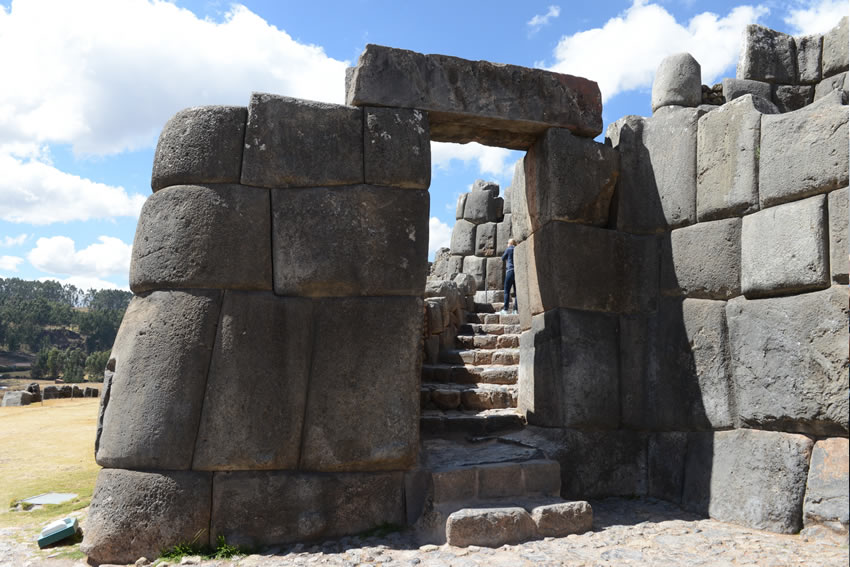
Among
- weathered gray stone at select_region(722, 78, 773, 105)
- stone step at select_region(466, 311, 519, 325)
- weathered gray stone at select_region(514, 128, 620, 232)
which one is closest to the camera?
weathered gray stone at select_region(514, 128, 620, 232)

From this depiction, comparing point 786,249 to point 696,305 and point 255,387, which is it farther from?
point 255,387

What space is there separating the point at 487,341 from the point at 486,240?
6281mm

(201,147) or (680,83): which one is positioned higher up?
(680,83)

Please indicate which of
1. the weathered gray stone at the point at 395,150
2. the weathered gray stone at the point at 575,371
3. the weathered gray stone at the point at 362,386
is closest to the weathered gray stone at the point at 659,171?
the weathered gray stone at the point at 575,371

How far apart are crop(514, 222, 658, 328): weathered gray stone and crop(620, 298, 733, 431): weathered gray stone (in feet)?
0.68

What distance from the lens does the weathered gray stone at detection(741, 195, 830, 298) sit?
4086mm

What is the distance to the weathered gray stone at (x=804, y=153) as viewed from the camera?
4029 millimetres

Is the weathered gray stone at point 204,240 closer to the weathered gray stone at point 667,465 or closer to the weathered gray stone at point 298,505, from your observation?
the weathered gray stone at point 298,505

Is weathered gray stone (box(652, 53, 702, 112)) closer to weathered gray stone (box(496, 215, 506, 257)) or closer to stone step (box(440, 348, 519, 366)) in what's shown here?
stone step (box(440, 348, 519, 366))

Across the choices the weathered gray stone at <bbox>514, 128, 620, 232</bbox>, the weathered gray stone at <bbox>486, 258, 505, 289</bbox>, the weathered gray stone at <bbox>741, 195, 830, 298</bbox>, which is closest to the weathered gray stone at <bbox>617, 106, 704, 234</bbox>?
the weathered gray stone at <bbox>514, 128, 620, 232</bbox>

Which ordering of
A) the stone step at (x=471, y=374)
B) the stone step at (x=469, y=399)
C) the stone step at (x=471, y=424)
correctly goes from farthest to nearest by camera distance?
the stone step at (x=471, y=374) < the stone step at (x=469, y=399) < the stone step at (x=471, y=424)

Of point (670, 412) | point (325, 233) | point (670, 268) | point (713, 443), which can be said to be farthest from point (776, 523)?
point (325, 233)

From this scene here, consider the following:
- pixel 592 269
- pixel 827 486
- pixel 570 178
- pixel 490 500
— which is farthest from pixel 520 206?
pixel 827 486

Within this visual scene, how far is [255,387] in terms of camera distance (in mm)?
4289
